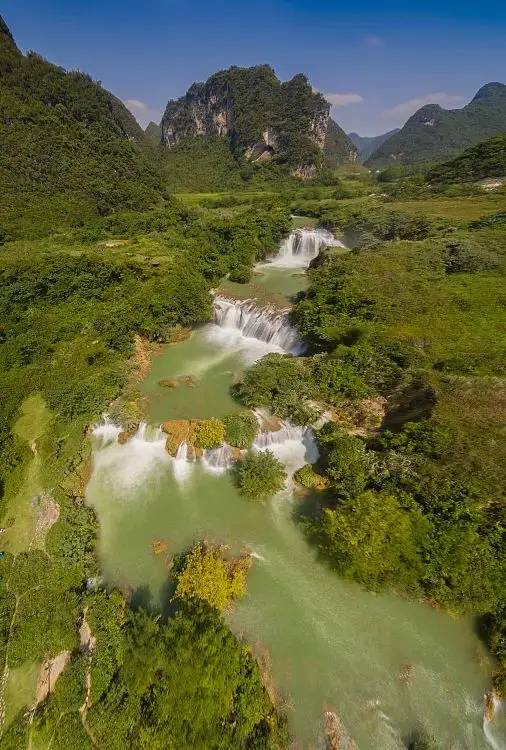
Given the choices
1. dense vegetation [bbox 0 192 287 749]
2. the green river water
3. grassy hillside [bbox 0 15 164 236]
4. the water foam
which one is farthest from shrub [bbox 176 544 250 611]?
grassy hillside [bbox 0 15 164 236]

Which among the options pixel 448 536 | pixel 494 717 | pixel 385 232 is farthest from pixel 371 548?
pixel 385 232

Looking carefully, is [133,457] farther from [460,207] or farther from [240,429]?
[460,207]

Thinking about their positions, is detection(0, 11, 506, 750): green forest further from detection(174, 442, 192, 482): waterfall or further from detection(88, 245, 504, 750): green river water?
detection(174, 442, 192, 482): waterfall

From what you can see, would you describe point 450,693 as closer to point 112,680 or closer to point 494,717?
point 494,717

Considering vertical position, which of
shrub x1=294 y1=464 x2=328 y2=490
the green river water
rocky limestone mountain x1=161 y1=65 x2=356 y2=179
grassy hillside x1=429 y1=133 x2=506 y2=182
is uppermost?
rocky limestone mountain x1=161 y1=65 x2=356 y2=179

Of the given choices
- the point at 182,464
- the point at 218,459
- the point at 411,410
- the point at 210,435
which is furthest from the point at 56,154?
the point at 411,410
